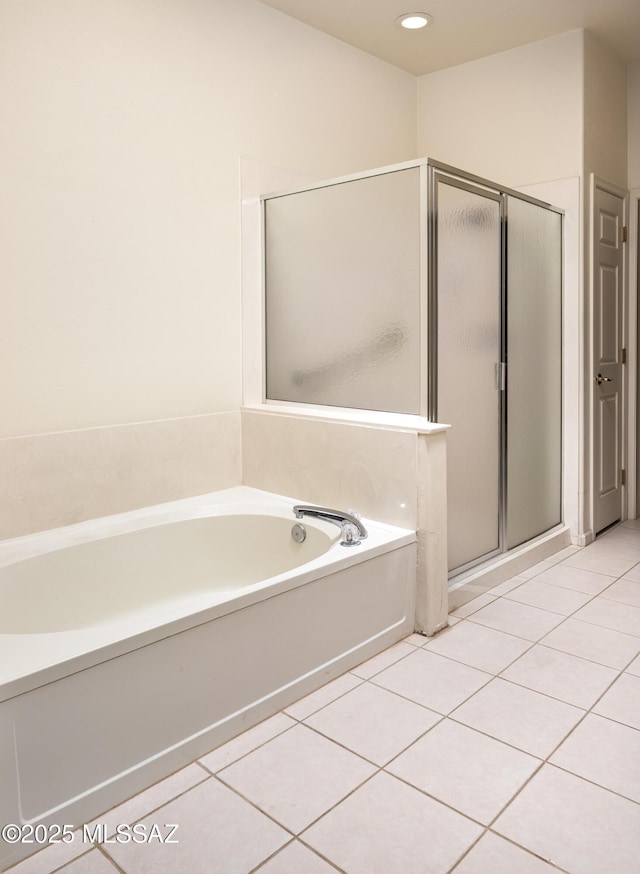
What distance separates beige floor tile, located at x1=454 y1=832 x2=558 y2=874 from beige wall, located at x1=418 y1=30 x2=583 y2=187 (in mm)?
2982

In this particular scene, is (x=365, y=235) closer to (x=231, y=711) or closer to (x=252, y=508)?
(x=252, y=508)

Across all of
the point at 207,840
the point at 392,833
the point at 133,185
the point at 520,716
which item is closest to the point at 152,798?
the point at 207,840

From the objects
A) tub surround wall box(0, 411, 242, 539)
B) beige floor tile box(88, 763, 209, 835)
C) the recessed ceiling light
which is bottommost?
beige floor tile box(88, 763, 209, 835)

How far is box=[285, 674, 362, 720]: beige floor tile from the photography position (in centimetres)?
198

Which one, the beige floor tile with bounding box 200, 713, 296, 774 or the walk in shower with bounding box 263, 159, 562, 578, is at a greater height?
the walk in shower with bounding box 263, 159, 562, 578

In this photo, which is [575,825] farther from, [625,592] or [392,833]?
[625,592]

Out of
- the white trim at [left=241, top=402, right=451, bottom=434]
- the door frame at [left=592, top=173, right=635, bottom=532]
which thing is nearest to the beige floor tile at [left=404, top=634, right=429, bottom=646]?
the white trim at [left=241, top=402, right=451, bottom=434]

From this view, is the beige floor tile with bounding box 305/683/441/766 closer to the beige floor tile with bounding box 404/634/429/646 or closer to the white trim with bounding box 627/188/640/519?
the beige floor tile with bounding box 404/634/429/646

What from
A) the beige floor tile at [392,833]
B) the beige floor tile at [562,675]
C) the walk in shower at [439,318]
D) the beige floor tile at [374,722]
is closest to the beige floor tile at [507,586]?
the walk in shower at [439,318]

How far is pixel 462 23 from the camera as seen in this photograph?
10.4 feet

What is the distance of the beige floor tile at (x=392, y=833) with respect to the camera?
55.4 inches

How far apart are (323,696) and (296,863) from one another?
664 millimetres

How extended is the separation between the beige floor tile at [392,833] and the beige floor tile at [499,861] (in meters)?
0.02

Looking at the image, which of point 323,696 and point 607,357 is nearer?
point 323,696
